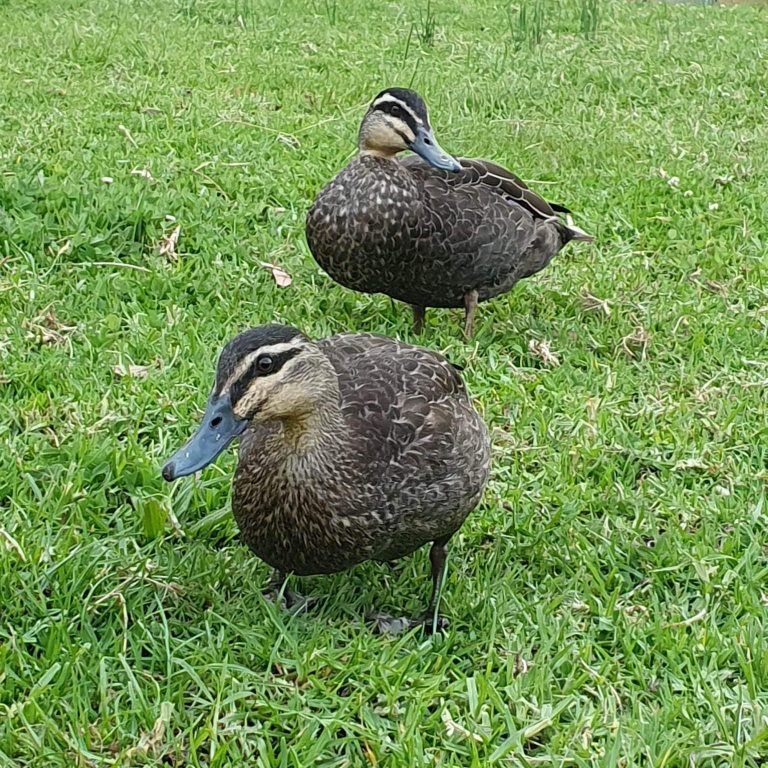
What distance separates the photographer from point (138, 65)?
7.77 m

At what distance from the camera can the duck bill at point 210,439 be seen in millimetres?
2508

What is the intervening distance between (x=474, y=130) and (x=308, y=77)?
150 centimetres

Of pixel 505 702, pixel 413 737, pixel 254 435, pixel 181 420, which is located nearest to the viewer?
pixel 413 737

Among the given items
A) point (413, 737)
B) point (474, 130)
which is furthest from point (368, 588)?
point (474, 130)

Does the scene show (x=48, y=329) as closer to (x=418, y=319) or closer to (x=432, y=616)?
(x=418, y=319)

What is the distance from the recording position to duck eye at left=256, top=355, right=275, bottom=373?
2.53 metres

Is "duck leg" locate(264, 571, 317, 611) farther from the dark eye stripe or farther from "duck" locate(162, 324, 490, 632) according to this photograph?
the dark eye stripe

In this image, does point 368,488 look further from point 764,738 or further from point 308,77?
point 308,77

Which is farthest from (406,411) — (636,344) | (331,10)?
(331,10)

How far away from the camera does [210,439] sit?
2.52 metres

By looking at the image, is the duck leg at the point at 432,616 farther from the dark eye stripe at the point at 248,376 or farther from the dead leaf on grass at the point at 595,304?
the dead leaf on grass at the point at 595,304

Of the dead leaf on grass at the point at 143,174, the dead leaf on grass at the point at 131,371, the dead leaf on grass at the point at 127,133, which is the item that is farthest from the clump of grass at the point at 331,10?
the dead leaf on grass at the point at 131,371

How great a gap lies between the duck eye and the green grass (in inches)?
26.6

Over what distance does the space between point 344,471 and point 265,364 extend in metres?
0.38
